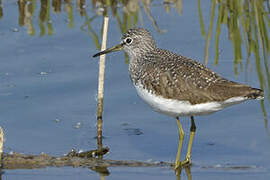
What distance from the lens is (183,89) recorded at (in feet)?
24.2

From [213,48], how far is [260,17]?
3.17ft

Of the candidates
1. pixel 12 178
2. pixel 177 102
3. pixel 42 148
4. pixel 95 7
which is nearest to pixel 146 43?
pixel 177 102

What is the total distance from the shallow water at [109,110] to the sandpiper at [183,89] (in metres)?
0.48

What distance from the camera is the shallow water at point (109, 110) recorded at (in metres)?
7.69

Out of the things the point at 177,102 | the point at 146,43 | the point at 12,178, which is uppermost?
the point at 146,43

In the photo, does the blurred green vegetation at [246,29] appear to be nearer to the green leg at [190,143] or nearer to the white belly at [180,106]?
the green leg at [190,143]

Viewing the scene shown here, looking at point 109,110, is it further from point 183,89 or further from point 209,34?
point 209,34

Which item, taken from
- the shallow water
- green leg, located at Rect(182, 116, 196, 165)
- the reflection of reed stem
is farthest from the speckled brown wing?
the reflection of reed stem

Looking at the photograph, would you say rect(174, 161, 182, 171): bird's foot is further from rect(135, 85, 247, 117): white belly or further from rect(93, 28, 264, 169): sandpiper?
rect(135, 85, 247, 117): white belly

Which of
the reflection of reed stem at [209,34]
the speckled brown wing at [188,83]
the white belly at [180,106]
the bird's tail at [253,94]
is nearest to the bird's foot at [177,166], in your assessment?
the white belly at [180,106]

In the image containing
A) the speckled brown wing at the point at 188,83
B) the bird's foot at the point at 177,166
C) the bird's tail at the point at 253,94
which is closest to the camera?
the bird's tail at the point at 253,94

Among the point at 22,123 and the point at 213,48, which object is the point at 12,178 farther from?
the point at 213,48

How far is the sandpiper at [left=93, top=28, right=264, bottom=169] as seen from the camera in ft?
23.7

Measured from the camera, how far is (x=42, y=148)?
314 inches
